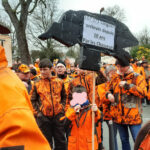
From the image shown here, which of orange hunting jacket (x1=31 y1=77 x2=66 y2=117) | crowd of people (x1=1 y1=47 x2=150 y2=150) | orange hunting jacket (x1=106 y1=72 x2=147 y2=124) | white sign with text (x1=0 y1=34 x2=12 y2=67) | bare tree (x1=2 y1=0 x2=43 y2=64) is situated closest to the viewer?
white sign with text (x1=0 y1=34 x2=12 y2=67)

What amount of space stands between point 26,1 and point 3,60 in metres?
10.4

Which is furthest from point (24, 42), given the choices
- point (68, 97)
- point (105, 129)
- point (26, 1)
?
point (68, 97)

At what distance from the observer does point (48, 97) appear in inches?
140

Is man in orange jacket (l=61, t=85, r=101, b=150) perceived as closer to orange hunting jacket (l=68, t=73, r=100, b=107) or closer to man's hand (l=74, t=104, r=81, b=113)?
man's hand (l=74, t=104, r=81, b=113)

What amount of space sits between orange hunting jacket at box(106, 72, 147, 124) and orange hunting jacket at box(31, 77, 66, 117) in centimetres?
100

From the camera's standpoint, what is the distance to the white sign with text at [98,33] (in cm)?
219

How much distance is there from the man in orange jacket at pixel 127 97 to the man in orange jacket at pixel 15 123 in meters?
2.44

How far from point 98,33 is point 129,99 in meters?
1.48

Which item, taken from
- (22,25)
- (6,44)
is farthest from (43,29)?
(6,44)

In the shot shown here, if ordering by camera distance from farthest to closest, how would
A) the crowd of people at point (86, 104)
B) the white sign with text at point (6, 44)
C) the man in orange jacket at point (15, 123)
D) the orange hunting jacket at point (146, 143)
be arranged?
1. the crowd of people at point (86, 104)
2. the orange hunting jacket at point (146, 143)
3. the white sign with text at point (6, 44)
4. the man in orange jacket at point (15, 123)

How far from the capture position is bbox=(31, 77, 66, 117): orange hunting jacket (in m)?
3.57

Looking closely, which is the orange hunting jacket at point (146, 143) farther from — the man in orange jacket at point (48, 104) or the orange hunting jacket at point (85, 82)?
the man in orange jacket at point (48, 104)

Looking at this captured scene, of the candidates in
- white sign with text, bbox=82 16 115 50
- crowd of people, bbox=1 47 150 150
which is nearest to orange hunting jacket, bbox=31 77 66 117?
crowd of people, bbox=1 47 150 150

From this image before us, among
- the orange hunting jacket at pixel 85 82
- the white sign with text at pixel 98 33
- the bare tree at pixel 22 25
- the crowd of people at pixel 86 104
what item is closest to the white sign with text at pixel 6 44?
the white sign with text at pixel 98 33
